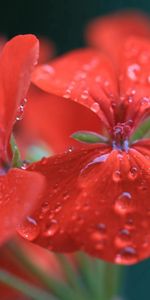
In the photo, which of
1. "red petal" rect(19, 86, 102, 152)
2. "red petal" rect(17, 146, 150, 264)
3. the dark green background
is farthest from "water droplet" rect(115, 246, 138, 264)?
the dark green background

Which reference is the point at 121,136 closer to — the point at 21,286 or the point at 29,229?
the point at 29,229

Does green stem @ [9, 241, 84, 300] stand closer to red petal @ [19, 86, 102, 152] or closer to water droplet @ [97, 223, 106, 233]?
red petal @ [19, 86, 102, 152]

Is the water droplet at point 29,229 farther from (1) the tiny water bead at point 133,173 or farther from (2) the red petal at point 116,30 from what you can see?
(2) the red petal at point 116,30

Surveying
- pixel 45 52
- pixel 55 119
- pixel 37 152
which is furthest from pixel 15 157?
pixel 45 52

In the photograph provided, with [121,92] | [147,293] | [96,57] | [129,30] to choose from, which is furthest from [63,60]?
[147,293]

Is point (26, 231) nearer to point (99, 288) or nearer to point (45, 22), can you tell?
point (99, 288)

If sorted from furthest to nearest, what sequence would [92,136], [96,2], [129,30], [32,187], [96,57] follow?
[96,2], [129,30], [96,57], [92,136], [32,187]
